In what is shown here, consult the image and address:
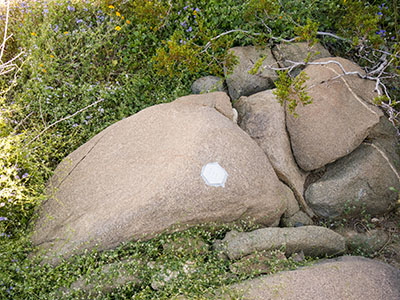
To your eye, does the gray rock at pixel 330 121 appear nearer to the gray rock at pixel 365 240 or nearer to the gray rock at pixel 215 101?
the gray rock at pixel 215 101

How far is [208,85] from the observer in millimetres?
4621

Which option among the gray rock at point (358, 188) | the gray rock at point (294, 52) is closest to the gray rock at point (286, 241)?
the gray rock at point (358, 188)

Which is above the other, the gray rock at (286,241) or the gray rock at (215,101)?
the gray rock at (215,101)

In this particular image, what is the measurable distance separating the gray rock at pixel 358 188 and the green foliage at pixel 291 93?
2.59 feet

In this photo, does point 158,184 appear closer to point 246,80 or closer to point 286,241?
point 286,241

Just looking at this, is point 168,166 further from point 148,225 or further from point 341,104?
point 341,104

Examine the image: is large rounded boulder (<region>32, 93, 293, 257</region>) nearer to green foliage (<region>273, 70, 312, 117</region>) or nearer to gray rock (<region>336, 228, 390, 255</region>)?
green foliage (<region>273, 70, 312, 117</region>)

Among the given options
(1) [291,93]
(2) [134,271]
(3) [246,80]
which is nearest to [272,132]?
(1) [291,93]

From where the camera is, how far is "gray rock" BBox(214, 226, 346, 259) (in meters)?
3.17

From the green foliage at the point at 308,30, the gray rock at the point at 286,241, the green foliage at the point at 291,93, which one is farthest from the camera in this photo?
the green foliage at the point at 308,30

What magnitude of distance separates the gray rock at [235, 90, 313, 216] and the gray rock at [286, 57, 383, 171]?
94mm

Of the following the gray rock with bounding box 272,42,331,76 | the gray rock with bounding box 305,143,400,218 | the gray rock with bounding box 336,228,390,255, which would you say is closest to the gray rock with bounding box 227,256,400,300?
the gray rock with bounding box 336,228,390,255

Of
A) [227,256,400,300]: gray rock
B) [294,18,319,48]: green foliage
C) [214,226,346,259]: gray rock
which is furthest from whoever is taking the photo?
[294,18,319,48]: green foliage

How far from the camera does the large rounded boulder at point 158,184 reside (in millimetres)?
3188
